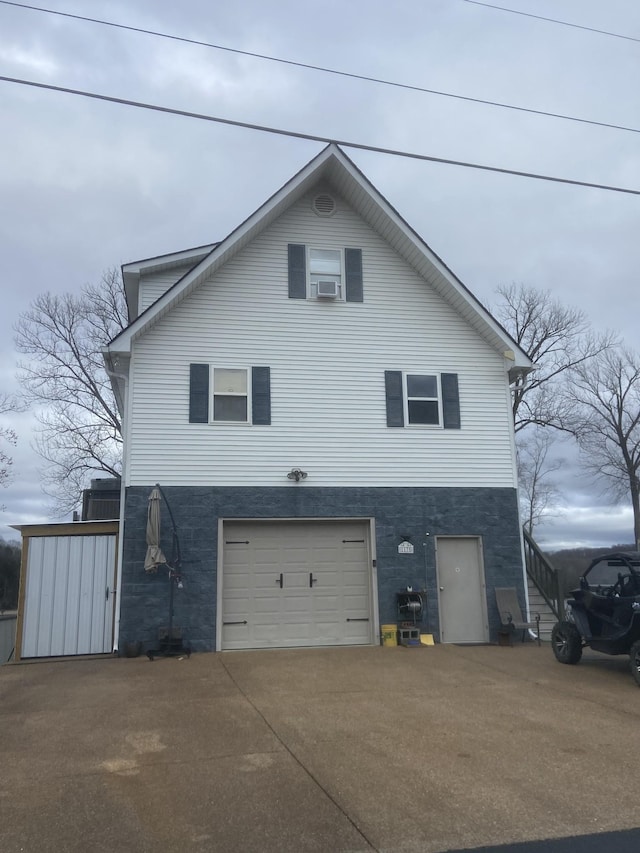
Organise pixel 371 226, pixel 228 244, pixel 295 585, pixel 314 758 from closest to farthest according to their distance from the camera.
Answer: pixel 314 758 → pixel 295 585 → pixel 228 244 → pixel 371 226

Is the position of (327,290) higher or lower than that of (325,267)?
lower

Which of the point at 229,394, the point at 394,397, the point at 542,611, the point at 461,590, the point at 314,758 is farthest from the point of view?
the point at 542,611

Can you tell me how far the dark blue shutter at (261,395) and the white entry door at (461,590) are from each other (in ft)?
13.3

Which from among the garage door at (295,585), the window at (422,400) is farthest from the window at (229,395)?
the window at (422,400)

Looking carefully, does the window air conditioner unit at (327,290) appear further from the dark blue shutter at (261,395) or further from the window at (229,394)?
the window at (229,394)

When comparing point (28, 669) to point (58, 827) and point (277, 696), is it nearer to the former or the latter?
point (277, 696)

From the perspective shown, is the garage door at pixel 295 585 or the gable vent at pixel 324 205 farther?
the gable vent at pixel 324 205

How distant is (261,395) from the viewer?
13555 mm

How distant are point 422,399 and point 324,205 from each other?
4.45 metres

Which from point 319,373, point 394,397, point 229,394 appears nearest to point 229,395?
point 229,394

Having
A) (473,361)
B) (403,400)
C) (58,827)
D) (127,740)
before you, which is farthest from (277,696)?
(473,361)

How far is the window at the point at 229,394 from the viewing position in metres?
13.5

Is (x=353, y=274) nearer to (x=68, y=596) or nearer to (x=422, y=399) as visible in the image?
(x=422, y=399)

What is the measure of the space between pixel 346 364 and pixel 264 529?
3.57 metres
